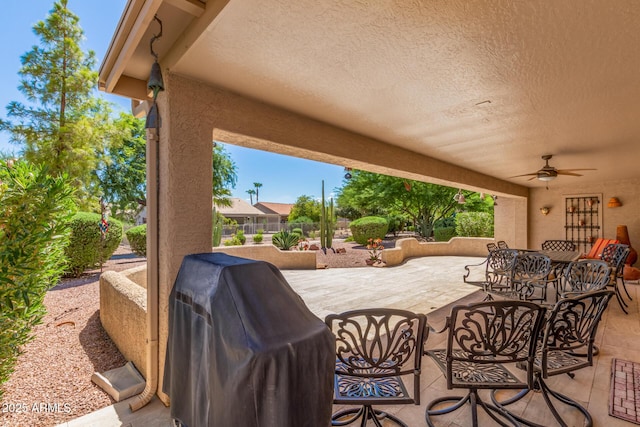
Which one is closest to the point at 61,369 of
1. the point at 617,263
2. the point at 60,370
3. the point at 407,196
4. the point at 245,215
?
the point at 60,370

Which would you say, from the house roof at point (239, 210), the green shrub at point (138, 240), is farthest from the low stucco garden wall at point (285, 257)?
the house roof at point (239, 210)

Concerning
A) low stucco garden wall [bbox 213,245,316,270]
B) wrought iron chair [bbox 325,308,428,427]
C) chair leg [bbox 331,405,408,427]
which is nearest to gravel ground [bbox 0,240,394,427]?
chair leg [bbox 331,405,408,427]

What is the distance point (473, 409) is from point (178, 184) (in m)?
2.69

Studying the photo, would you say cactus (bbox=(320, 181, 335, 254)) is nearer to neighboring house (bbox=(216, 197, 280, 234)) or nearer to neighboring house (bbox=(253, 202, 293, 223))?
neighboring house (bbox=(216, 197, 280, 234))

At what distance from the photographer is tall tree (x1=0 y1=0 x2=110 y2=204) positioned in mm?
7738

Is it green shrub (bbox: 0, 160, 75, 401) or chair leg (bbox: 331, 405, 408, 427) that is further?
chair leg (bbox: 331, 405, 408, 427)

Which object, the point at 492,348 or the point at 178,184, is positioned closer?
the point at 492,348

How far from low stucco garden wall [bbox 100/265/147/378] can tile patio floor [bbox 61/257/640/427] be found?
51 cm

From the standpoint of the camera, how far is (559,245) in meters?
8.48

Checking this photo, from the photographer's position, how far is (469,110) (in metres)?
2.97

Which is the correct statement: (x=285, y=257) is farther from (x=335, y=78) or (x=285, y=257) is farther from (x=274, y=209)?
(x=274, y=209)

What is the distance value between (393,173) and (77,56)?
10.3 meters

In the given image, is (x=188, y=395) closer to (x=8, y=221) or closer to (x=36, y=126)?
(x=8, y=221)

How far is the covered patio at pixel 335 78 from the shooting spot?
1.61 m
